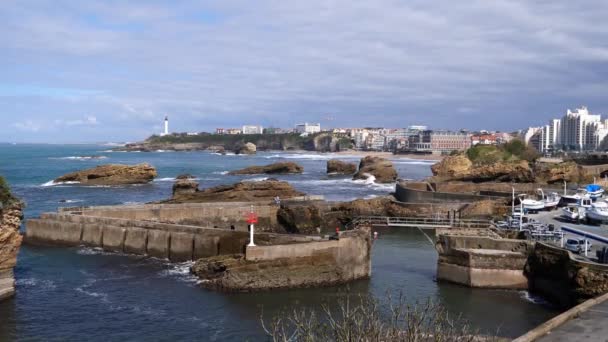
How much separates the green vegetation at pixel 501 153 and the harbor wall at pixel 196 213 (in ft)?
184

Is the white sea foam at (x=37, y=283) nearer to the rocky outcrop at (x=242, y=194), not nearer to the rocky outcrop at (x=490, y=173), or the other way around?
the rocky outcrop at (x=242, y=194)

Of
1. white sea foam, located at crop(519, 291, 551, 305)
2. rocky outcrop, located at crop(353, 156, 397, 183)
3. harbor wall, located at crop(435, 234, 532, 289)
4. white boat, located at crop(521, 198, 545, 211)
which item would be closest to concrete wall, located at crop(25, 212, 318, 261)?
harbor wall, located at crop(435, 234, 532, 289)

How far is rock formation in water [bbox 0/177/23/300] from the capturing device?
82.2 ft

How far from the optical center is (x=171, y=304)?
2516cm

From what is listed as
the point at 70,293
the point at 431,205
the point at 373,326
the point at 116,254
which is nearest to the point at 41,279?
the point at 70,293

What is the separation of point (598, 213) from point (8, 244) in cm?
2975

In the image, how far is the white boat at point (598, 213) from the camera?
114ft

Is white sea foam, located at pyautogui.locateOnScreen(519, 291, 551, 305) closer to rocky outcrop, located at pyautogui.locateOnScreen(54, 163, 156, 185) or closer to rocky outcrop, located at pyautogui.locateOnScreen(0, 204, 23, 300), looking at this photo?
rocky outcrop, located at pyautogui.locateOnScreen(0, 204, 23, 300)

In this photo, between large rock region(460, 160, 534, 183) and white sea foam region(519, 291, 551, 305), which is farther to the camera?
large rock region(460, 160, 534, 183)

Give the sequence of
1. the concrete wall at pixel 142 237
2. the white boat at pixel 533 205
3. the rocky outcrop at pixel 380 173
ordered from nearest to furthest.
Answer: the concrete wall at pixel 142 237 → the white boat at pixel 533 205 → the rocky outcrop at pixel 380 173

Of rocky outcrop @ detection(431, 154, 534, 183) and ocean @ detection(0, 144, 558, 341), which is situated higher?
rocky outcrop @ detection(431, 154, 534, 183)

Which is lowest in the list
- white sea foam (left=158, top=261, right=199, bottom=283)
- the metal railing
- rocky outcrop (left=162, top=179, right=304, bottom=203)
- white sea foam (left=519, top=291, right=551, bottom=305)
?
white sea foam (left=519, top=291, right=551, bottom=305)

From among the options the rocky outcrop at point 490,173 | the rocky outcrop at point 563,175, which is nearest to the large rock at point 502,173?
the rocky outcrop at point 490,173

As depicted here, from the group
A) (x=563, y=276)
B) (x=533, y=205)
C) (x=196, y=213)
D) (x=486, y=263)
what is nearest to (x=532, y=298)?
(x=563, y=276)
